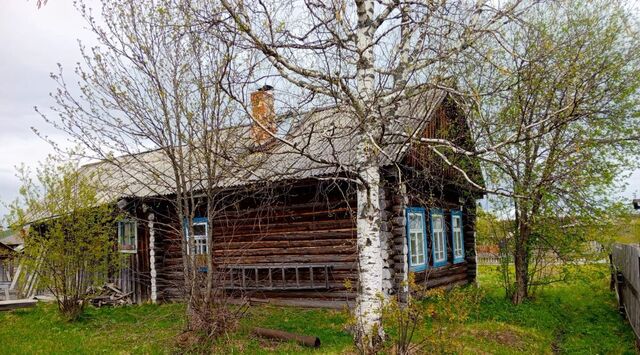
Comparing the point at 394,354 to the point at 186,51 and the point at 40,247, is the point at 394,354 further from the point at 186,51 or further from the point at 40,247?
the point at 40,247

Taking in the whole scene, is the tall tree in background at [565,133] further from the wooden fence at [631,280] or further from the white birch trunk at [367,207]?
the white birch trunk at [367,207]

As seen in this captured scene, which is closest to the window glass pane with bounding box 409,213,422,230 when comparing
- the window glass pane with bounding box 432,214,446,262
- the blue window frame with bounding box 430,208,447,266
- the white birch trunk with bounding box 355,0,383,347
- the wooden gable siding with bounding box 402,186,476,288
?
the wooden gable siding with bounding box 402,186,476,288

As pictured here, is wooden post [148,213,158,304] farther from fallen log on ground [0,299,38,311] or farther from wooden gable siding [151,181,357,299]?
fallen log on ground [0,299,38,311]

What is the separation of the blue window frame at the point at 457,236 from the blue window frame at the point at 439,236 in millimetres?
590

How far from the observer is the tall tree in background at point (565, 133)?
9906 mm

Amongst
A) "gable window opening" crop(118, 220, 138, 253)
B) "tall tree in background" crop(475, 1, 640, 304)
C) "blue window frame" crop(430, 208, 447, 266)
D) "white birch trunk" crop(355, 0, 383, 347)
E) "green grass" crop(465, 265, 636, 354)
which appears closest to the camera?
"white birch trunk" crop(355, 0, 383, 347)

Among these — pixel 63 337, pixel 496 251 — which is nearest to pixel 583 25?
pixel 496 251

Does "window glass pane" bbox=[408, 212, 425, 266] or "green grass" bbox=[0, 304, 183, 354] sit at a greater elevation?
"window glass pane" bbox=[408, 212, 425, 266]

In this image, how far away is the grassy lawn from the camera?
756 cm

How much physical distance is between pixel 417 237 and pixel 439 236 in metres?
1.55

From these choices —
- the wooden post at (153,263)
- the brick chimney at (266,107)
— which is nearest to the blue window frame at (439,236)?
the brick chimney at (266,107)

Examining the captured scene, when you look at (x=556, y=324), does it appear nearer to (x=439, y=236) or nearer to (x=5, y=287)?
(x=439, y=236)

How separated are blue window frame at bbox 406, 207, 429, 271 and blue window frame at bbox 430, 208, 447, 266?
48 centimetres

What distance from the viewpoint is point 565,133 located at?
10727mm
